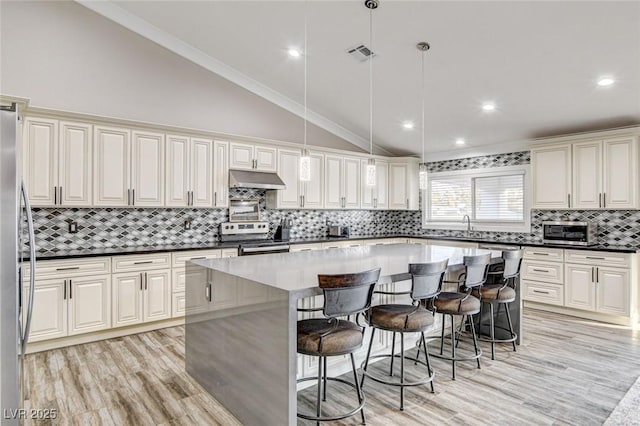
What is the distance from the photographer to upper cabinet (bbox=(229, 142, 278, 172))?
5098 mm

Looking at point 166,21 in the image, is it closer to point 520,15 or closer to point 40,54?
point 40,54

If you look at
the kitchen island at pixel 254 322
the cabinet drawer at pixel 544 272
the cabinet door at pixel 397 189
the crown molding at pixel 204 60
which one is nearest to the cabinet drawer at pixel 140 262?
the kitchen island at pixel 254 322

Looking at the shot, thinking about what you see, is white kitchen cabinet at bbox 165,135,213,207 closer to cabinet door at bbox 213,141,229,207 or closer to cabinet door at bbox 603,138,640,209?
cabinet door at bbox 213,141,229,207

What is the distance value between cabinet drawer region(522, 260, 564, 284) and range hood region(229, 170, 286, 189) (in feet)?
11.9

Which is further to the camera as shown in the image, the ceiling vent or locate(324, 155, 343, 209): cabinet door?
locate(324, 155, 343, 209): cabinet door

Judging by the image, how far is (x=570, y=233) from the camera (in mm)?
4980

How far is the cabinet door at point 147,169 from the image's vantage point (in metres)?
4.33

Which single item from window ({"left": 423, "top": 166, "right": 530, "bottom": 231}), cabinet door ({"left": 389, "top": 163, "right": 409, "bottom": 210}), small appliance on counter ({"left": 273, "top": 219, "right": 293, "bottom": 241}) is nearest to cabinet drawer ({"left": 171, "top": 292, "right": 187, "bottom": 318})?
small appliance on counter ({"left": 273, "top": 219, "right": 293, "bottom": 241})

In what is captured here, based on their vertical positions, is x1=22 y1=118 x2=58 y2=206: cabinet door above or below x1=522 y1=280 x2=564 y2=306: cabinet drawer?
above

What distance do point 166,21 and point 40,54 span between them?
4.58ft

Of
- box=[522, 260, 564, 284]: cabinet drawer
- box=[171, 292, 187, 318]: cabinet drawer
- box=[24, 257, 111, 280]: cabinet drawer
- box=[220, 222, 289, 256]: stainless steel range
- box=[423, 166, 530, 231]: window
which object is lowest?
box=[171, 292, 187, 318]: cabinet drawer

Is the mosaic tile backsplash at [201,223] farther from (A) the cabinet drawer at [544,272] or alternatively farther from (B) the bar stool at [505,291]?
(B) the bar stool at [505,291]

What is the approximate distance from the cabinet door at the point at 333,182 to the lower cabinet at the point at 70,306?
3416mm

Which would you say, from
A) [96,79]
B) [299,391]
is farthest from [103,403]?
[96,79]
